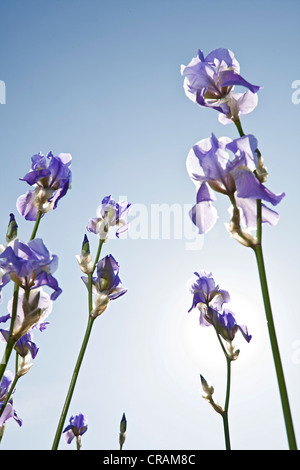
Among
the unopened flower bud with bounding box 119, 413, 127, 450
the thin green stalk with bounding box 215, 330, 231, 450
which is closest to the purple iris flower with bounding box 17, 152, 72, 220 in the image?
the thin green stalk with bounding box 215, 330, 231, 450

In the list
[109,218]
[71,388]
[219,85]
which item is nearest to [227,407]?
[71,388]

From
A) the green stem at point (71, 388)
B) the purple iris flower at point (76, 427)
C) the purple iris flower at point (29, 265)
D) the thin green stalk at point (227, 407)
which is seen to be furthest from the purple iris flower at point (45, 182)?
the purple iris flower at point (76, 427)

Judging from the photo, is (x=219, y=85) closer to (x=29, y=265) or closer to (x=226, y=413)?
(x=29, y=265)

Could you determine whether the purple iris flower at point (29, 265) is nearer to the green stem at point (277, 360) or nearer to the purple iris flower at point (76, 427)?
the green stem at point (277, 360)
